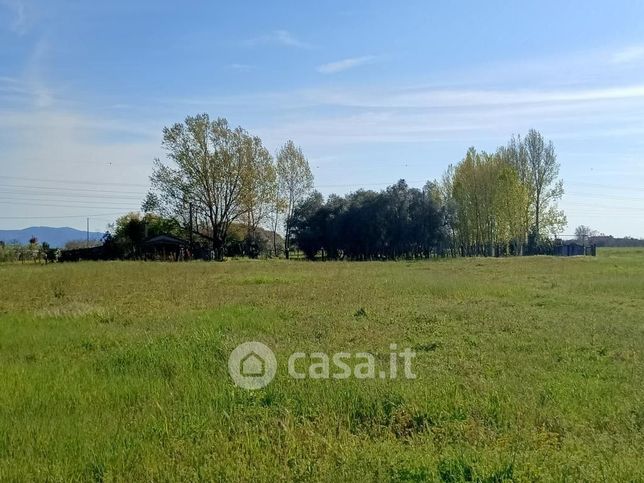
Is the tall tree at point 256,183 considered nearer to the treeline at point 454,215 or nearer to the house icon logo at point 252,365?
the treeline at point 454,215

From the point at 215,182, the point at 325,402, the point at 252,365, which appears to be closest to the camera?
the point at 325,402

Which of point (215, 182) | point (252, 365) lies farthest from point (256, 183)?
point (252, 365)

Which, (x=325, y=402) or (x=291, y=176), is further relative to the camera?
(x=291, y=176)

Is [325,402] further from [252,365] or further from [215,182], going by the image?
[215,182]

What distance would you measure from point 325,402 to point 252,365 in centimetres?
193

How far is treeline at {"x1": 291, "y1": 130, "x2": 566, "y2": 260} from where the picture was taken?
5619 cm

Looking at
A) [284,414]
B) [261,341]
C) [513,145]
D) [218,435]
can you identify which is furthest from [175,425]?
[513,145]

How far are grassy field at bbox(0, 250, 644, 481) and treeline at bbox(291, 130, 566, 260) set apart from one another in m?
44.6

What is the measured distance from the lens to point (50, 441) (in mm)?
4621

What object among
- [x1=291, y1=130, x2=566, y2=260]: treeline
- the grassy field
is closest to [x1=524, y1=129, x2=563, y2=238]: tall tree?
[x1=291, y1=130, x2=566, y2=260]: treeline

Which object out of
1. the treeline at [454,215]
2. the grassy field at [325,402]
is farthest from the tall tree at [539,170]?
the grassy field at [325,402]

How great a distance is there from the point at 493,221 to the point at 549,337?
54086 millimetres

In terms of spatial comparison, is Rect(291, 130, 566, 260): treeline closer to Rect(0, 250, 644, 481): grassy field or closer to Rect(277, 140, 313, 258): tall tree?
Rect(277, 140, 313, 258): tall tree

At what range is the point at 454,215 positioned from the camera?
5959 cm
